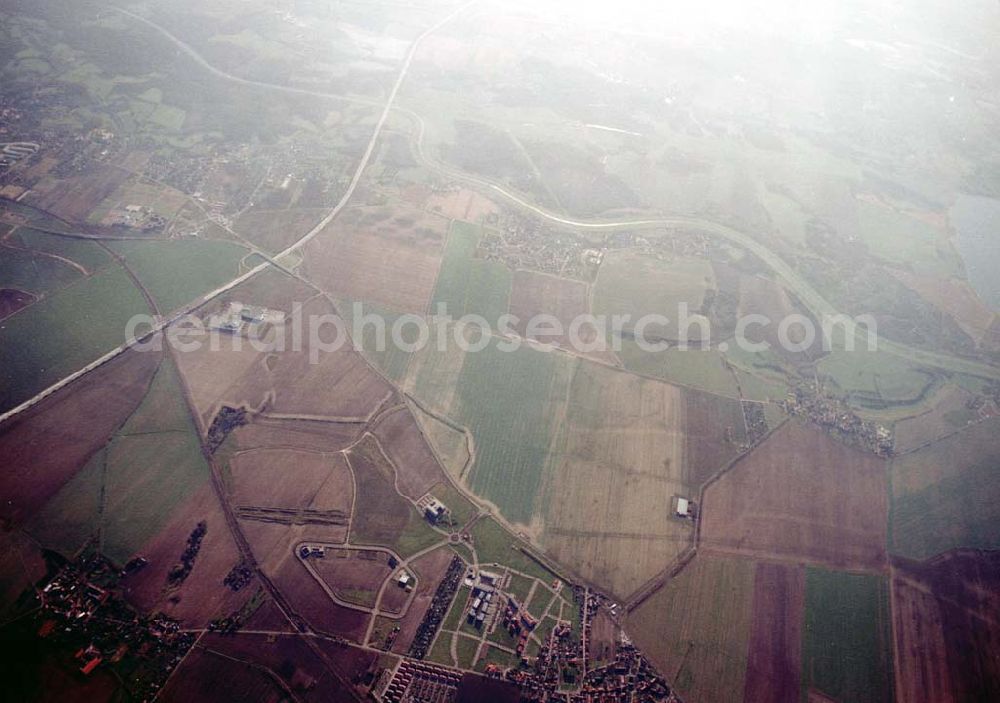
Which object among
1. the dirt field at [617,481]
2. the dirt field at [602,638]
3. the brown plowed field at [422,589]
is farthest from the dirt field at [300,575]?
the dirt field at [602,638]

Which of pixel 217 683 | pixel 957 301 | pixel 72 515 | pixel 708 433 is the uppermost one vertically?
pixel 957 301

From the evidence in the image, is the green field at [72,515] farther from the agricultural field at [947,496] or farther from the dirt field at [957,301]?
the dirt field at [957,301]

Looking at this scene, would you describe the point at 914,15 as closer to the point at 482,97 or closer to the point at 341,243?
the point at 482,97

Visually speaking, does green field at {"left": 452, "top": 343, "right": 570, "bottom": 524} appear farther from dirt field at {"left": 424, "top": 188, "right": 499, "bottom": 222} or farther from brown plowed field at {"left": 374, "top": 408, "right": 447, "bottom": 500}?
dirt field at {"left": 424, "top": 188, "right": 499, "bottom": 222}

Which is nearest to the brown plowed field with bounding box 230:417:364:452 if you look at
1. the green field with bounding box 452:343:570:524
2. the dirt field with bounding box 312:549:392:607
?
the dirt field with bounding box 312:549:392:607

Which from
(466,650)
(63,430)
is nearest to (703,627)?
(466,650)

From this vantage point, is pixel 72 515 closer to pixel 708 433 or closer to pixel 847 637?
pixel 708 433

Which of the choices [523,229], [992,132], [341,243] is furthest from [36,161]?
[992,132]
